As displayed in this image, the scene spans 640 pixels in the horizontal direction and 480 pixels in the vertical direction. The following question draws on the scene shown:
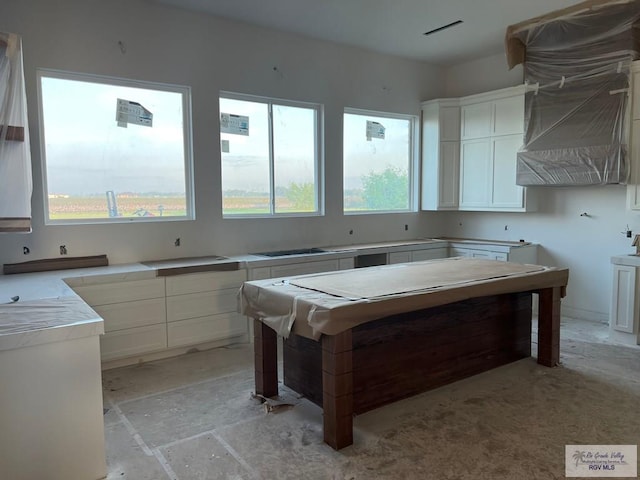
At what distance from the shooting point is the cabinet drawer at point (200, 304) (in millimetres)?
3812

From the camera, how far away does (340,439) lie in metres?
2.44

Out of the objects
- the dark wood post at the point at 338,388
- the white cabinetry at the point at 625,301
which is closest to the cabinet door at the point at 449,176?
the white cabinetry at the point at 625,301

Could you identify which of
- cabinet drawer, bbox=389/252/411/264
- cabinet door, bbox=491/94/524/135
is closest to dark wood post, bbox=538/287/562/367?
cabinet drawer, bbox=389/252/411/264

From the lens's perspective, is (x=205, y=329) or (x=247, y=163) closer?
(x=205, y=329)

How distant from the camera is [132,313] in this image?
3607mm

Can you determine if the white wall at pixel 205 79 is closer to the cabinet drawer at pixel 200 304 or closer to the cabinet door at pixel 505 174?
the cabinet drawer at pixel 200 304

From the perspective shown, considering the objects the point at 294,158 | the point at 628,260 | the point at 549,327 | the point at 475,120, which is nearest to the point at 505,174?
the point at 475,120

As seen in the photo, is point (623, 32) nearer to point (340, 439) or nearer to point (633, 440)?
point (633, 440)

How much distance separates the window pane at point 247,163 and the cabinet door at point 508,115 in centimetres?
271

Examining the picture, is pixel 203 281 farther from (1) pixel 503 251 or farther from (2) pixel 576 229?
(2) pixel 576 229

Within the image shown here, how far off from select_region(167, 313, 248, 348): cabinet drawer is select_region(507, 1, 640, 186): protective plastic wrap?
3400 mm

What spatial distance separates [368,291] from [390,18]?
3.17m

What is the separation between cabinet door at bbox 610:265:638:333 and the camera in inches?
161

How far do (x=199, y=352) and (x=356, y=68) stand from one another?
3687 millimetres
